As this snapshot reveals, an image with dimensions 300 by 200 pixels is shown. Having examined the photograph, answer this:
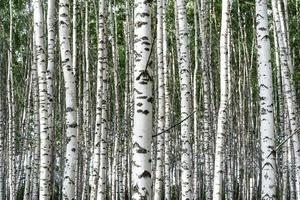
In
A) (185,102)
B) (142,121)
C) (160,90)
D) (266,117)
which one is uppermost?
(160,90)

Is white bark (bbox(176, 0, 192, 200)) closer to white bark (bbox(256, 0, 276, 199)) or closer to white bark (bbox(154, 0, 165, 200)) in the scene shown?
white bark (bbox(154, 0, 165, 200))

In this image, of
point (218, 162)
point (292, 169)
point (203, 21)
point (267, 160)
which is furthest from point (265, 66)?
point (292, 169)

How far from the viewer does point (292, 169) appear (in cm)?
1342

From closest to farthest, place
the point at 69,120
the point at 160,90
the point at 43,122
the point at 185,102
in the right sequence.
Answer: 1. the point at 69,120
2. the point at 43,122
3. the point at 185,102
4. the point at 160,90

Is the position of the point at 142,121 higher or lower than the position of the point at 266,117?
lower

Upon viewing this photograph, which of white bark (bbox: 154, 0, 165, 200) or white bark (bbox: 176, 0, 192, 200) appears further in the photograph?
white bark (bbox: 154, 0, 165, 200)

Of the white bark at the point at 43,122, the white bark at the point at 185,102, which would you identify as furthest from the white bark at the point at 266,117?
the white bark at the point at 43,122

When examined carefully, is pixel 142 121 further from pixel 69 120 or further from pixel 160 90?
pixel 160 90

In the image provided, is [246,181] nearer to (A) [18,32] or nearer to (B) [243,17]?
(B) [243,17]

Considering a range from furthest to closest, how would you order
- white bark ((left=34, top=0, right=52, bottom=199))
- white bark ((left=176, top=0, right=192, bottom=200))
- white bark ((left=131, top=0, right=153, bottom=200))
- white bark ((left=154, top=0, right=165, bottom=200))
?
white bark ((left=154, top=0, right=165, bottom=200)), white bark ((left=176, top=0, right=192, bottom=200)), white bark ((left=34, top=0, right=52, bottom=199)), white bark ((left=131, top=0, right=153, bottom=200))

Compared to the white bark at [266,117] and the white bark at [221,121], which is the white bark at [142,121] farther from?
the white bark at [221,121]

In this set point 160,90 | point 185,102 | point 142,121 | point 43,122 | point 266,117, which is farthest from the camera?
point 160,90

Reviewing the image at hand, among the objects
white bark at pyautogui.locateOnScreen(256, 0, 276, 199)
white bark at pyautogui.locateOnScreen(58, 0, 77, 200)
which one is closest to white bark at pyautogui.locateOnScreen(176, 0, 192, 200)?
white bark at pyautogui.locateOnScreen(256, 0, 276, 199)

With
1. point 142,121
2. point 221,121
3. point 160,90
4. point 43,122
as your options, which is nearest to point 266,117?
point 221,121
